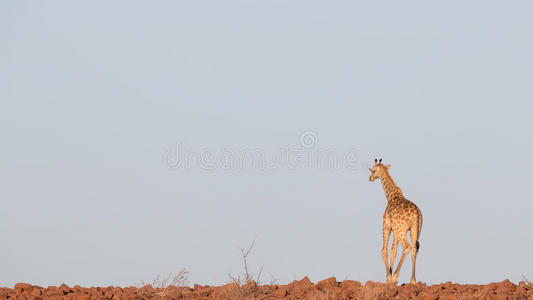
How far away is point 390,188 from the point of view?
19109mm

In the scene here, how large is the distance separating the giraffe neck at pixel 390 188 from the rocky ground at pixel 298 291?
3.71m

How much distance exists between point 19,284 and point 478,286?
961 centimetres

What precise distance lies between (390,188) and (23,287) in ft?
30.4

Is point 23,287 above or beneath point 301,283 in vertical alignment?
beneath

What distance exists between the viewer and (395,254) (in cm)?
1753

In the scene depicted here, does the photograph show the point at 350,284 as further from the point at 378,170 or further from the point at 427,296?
the point at 378,170

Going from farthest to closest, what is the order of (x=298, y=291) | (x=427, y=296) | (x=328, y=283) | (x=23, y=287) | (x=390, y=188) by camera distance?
(x=390, y=188) < (x=23, y=287) < (x=328, y=283) < (x=298, y=291) < (x=427, y=296)

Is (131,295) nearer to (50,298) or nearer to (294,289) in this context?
(50,298)

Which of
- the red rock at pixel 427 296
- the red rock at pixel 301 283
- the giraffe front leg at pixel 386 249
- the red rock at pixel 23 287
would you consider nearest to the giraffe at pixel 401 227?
the giraffe front leg at pixel 386 249

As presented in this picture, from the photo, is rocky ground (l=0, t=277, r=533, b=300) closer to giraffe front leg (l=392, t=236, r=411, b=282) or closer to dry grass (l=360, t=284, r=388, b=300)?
dry grass (l=360, t=284, r=388, b=300)

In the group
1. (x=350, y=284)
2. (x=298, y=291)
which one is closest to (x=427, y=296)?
(x=350, y=284)

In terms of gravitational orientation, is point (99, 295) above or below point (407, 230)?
below

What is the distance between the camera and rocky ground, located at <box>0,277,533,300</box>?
541 inches

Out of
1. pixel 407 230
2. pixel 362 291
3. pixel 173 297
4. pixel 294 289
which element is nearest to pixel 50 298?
pixel 173 297
